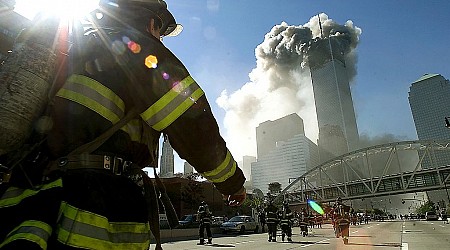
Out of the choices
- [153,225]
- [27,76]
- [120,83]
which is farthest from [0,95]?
[153,225]

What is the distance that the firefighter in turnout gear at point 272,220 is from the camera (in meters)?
15.1

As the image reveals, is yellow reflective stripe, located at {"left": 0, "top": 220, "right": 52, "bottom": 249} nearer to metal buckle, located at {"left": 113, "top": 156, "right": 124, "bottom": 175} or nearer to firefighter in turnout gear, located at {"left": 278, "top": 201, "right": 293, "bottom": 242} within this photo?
metal buckle, located at {"left": 113, "top": 156, "right": 124, "bottom": 175}

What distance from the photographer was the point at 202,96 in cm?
184

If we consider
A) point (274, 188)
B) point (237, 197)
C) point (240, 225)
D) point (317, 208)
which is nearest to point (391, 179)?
point (274, 188)

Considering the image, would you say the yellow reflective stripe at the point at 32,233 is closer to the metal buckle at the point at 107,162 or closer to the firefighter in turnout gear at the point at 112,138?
the firefighter in turnout gear at the point at 112,138

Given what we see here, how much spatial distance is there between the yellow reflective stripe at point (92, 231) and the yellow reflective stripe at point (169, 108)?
1.63ft

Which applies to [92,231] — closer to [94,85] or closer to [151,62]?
[94,85]

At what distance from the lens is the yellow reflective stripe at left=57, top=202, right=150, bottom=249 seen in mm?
1428

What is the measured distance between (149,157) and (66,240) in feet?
2.25

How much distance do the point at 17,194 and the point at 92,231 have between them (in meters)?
0.36

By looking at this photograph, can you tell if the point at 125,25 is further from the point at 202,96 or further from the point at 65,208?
the point at 65,208

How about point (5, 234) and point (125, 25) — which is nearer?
point (5, 234)

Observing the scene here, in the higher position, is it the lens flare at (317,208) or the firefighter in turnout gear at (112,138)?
the lens flare at (317,208)

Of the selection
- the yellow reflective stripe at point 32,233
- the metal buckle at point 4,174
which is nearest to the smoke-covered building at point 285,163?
the metal buckle at point 4,174
